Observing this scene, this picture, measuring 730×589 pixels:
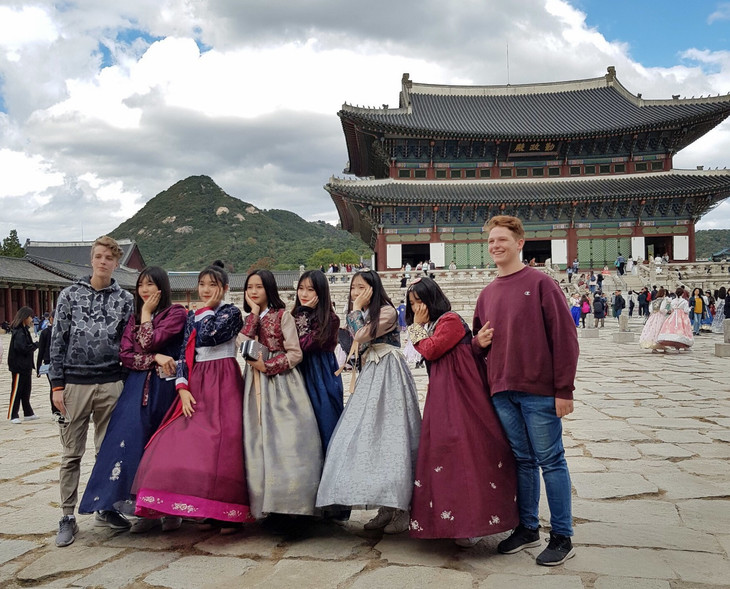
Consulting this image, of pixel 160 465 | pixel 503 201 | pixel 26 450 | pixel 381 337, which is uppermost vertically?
pixel 503 201

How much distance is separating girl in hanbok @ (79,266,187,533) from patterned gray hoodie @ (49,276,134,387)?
9cm

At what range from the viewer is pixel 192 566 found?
313 cm

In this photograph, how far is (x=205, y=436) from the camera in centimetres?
348

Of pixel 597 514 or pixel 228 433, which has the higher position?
pixel 228 433

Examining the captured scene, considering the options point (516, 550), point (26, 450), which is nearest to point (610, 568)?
point (516, 550)

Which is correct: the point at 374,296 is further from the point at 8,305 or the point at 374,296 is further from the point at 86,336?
the point at 8,305

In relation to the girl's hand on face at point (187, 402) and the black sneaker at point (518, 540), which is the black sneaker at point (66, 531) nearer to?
the girl's hand on face at point (187, 402)

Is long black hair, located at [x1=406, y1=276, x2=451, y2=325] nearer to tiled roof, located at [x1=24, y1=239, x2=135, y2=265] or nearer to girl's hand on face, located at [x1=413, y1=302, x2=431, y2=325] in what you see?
girl's hand on face, located at [x1=413, y1=302, x2=431, y2=325]

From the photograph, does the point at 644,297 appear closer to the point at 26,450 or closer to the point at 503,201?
the point at 503,201

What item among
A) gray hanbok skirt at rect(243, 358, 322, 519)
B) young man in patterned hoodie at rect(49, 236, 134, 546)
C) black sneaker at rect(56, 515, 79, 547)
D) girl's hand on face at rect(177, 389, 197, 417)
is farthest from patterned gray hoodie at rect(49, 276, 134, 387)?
gray hanbok skirt at rect(243, 358, 322, 519)

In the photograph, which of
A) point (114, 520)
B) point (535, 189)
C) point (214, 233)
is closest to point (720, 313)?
point (535, 189)

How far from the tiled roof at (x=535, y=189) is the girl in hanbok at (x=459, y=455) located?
967 inches

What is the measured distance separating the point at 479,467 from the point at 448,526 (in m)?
0.34

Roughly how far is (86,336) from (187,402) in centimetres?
80
